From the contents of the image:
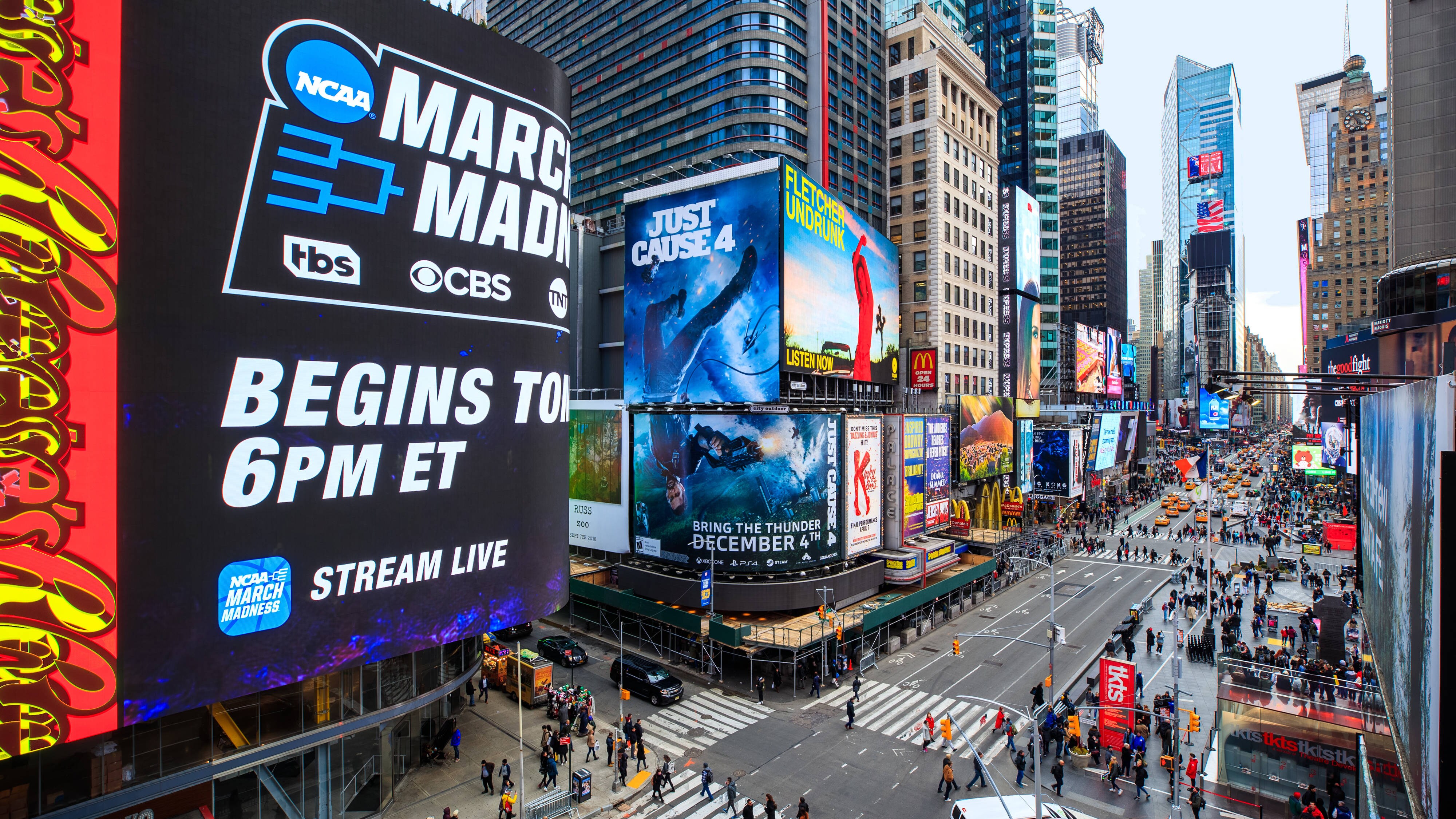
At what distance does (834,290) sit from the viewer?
46.7 meters

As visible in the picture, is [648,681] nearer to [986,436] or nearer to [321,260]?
[321,260]

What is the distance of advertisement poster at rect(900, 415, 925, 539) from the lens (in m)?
46.9

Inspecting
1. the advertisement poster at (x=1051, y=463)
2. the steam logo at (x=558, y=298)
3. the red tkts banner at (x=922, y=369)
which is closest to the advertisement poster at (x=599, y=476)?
the steam logo at (x=558, y=298)

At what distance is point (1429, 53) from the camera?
2319 inches

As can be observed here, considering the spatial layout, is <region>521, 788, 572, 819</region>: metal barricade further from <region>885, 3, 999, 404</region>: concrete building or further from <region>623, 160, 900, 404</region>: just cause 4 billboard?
<region>885, 3, 999, 404</region>: concrete building

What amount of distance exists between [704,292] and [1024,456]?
4197cm

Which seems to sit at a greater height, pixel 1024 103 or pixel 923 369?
pixel 1024 103

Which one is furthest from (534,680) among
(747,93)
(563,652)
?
(747,93)

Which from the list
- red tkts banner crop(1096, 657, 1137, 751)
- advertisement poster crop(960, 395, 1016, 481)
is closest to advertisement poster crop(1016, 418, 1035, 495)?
A: advertisement poster crop(960, 395, 1016, 481)

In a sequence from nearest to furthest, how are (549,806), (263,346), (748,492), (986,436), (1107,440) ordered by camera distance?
1. (263,346)
2. (549,806)
3. (748,492)
4. (986,436)
5. (1107,440)

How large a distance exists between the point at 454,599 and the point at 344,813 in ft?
24.7

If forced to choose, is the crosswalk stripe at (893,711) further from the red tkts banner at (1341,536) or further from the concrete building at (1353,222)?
the concrete building at (1353,222)

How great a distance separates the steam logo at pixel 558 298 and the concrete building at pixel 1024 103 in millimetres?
96754

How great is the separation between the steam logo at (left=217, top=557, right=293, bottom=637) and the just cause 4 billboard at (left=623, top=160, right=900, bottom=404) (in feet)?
88.3
